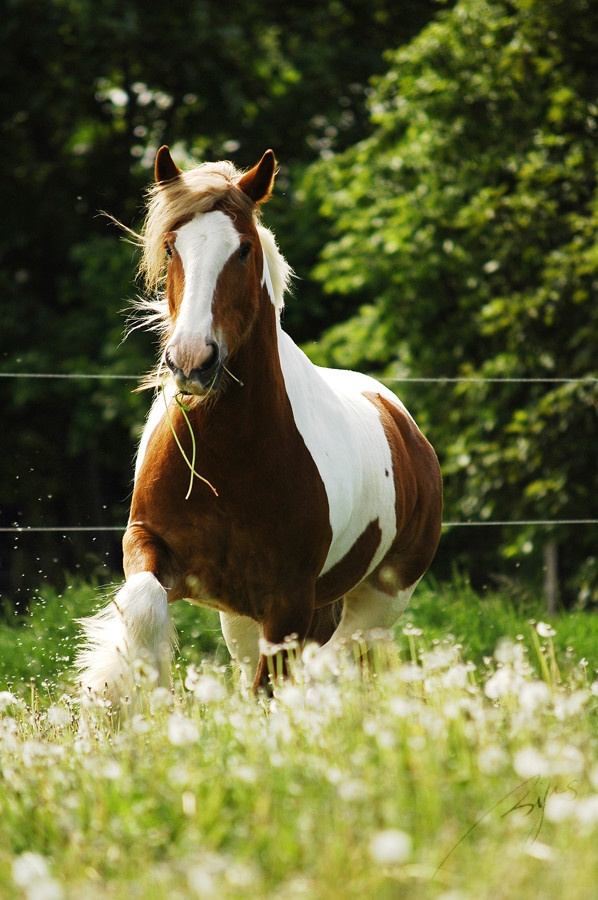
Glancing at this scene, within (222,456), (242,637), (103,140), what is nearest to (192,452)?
(222,456)

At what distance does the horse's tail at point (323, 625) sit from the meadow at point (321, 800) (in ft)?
8.03

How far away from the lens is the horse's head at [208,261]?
12.9 feet

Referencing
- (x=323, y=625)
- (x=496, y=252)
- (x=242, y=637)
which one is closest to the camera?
(x=242, y=637)

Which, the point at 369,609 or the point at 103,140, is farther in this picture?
the point at 103,140

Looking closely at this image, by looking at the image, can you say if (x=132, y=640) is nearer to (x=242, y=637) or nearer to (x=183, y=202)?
(x=242, y=637)

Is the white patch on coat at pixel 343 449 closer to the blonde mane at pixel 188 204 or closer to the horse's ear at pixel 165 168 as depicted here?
the blonde mane at pixel 188 204

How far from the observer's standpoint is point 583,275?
36.8 ft

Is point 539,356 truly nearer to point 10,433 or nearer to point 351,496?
point 351,496

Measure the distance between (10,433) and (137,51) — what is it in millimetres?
6755

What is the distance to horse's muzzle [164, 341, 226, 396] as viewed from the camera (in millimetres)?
3904

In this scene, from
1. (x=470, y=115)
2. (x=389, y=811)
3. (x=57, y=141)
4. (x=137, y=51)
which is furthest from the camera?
(x=57, y=141)

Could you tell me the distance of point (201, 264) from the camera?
413 cm

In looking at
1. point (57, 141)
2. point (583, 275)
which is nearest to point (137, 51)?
point (57, 141)

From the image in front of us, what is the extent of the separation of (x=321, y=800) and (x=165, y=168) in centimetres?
299
